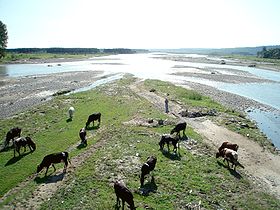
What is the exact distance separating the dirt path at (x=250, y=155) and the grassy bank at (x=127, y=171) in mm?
1217

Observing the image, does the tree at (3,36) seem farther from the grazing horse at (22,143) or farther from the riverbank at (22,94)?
the grazing horse at (22,143)

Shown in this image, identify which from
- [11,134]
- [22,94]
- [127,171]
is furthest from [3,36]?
[127,171]

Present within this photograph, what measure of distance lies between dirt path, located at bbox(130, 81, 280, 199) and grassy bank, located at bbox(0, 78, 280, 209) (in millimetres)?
1217

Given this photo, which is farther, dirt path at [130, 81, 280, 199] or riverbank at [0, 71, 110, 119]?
riverbank at [0, 71, 110, 119]

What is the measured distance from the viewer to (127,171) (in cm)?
1923

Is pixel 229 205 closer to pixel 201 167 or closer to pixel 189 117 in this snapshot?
pixel 201 167

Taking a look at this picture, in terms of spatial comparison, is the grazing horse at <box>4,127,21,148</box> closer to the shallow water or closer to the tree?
the shallow water

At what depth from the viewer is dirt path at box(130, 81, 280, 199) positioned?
67.2 feet

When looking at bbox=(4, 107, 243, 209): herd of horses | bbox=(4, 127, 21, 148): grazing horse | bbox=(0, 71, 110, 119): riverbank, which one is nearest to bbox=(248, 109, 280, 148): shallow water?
bbox=(4, 107, 243, 209): herd of horses

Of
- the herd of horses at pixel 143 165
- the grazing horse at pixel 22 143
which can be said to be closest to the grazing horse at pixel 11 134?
the herd of horses at pixel 143 165

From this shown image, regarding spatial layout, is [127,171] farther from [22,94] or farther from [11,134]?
[22,94]

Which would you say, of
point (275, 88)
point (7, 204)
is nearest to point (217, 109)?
point (7, 204)

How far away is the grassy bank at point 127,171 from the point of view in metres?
16.4

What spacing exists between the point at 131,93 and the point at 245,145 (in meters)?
27.7
